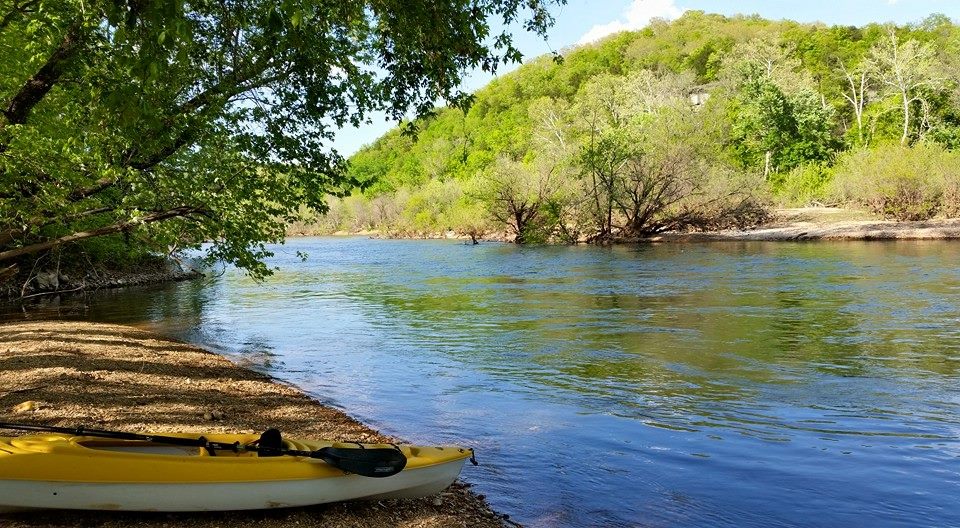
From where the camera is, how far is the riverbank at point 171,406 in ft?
16.1

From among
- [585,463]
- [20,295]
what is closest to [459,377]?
[585,463]

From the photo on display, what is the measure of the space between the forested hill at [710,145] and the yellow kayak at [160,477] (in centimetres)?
728

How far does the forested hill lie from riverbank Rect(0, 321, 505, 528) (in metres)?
4.42

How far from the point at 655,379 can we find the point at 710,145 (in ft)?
138

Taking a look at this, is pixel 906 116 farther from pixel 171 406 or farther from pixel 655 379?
pixel 171 406

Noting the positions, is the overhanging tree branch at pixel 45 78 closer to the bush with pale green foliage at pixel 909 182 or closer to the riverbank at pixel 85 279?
the riverbank at pixel 85 279

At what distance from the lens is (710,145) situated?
49.0 m

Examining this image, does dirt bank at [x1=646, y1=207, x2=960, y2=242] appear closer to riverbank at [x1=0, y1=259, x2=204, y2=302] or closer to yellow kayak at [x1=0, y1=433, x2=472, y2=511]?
riverbank at [x1=0, y1=259, x2=204, y2=302]

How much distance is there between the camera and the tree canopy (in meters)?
6.93

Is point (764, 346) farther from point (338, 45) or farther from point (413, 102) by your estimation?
point (338, 45)

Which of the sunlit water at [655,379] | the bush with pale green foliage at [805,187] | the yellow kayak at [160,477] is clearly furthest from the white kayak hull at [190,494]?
the bush with pale green foliage at [805,187]

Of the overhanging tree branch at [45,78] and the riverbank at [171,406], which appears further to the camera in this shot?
the overhanging tree branch at [45,78]

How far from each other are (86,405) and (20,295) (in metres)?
18.6

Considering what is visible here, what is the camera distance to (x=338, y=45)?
29.5 ft
